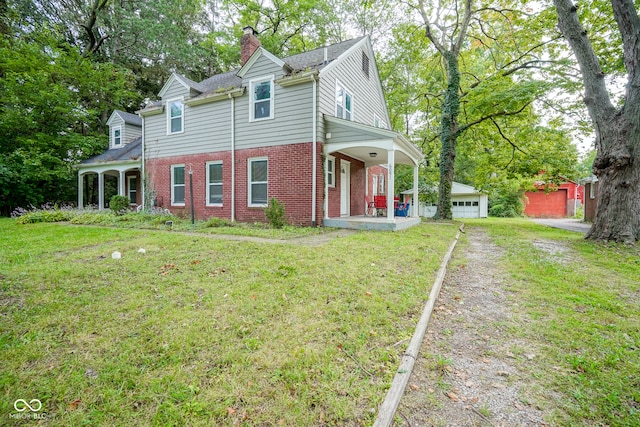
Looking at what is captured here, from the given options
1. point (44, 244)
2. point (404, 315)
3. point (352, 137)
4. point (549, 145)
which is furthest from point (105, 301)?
point (549, 145)

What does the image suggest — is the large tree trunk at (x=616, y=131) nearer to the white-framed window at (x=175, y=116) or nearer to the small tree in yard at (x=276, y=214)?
the small tree in yard at (x=276, y=214)

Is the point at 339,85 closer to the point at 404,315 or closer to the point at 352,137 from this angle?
the point at 352,137

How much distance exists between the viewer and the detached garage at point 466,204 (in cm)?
2562

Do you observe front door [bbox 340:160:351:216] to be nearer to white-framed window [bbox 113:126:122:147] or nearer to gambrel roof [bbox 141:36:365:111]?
gambrel roof [bbox 141:36:365:111]

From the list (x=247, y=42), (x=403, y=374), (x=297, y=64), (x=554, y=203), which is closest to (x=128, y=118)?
(x=247, y=42)

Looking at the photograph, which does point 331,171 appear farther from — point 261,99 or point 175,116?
point 175,116

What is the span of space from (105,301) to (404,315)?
3.48 meters

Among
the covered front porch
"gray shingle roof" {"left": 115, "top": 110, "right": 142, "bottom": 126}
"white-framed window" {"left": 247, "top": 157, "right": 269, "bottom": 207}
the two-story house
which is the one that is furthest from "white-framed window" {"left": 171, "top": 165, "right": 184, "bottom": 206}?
"gray shingle roof" {"left": 115, "top": 110, "right": 142, "bottom": 126}

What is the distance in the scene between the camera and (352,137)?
931 centimetres

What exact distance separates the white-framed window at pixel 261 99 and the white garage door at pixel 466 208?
22044 mm

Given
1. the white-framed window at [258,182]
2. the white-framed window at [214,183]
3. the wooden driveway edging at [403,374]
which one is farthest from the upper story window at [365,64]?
the wooden driveway edging at [403,374]

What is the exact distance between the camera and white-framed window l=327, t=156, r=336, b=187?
10772 mm

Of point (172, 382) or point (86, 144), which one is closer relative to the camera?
point (172, 382)

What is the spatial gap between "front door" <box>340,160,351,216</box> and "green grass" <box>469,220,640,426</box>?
6.96 metres
